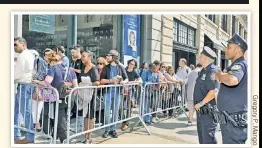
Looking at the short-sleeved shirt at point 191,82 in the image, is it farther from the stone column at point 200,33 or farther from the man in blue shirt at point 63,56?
the man in blue shirt at point 63,56

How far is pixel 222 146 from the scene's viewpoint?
3.62 meters

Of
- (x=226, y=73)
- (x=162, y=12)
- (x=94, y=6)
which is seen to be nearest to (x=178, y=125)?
(x=226, y=73)

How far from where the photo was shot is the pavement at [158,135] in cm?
397

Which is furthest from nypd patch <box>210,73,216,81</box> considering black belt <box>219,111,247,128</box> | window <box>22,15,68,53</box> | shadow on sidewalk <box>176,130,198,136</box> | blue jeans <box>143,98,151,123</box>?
window <box>22,15,68,53</box>

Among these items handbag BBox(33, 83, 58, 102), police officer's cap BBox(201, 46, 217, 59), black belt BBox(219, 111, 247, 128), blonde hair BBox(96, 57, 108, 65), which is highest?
police officer's cap BBox(201, 46, 217, 59)

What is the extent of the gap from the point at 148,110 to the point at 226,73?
1.82 meters

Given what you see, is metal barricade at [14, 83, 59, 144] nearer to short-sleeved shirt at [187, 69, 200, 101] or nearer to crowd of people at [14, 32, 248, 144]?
crowd of people at [14, 32, 248, 144]

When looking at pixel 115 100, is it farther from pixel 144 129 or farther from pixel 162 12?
pixel 162 12

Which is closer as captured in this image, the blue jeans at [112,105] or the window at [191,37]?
the blue jeans at [112,105]

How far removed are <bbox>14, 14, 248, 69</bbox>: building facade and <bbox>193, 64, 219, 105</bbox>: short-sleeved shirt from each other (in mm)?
164

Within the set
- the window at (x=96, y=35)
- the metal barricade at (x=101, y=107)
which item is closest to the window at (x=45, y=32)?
the window at (x=96, y=35)

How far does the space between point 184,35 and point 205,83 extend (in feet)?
4.97

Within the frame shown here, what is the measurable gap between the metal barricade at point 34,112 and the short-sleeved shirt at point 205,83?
190cm

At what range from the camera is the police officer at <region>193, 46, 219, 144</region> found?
3639 millimetres
